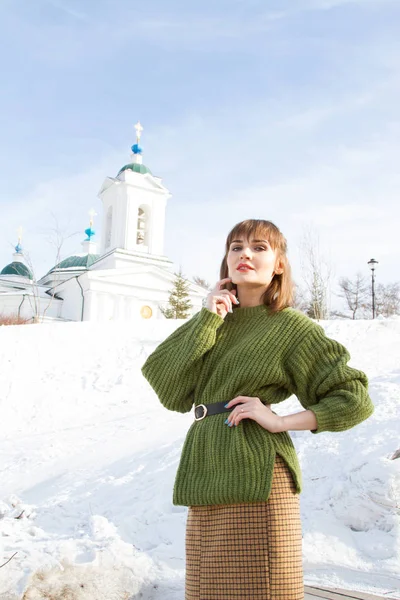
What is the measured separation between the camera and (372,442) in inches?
217

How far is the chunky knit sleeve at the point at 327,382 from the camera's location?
1.77m

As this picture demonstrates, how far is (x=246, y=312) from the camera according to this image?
2.07 meters

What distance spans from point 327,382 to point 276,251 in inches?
22.0

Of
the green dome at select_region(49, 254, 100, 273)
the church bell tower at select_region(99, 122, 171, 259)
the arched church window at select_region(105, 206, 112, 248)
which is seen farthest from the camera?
the green dome at select_region(49, 254, 100, 273)

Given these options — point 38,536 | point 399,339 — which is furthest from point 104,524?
point 399,339

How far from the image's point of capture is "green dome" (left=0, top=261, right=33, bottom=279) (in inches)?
1764

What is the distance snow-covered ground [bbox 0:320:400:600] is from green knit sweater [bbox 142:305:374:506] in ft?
6.87

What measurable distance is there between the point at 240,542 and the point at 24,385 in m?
12.3

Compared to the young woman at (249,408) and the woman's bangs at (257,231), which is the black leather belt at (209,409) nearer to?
the young woman at (249,408)

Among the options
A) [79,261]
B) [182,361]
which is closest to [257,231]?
[182,361]

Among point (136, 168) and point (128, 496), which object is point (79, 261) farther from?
point (128, 496)

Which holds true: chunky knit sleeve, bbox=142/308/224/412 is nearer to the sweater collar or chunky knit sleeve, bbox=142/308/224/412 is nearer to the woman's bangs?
the sweater collar

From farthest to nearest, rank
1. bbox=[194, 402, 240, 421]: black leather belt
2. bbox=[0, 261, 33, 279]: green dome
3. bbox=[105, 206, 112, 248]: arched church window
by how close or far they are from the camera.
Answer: bbox=[0, 261, 33, 279]: green dome → bbox=[105, 206, 112, 248]: arched church window → bbox=[194, 402, 240, 421]: black leather belt

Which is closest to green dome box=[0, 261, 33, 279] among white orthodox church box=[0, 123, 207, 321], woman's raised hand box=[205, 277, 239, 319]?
white orthodox church box=[0, 123, 207, 321]
